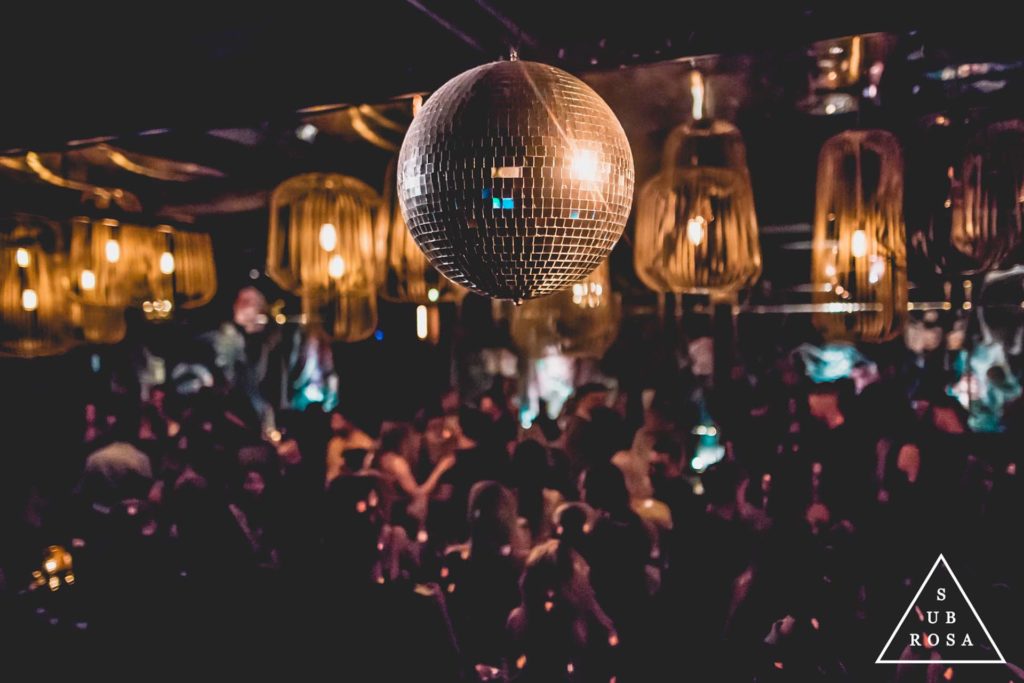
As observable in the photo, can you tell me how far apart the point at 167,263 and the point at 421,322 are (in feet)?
7.28

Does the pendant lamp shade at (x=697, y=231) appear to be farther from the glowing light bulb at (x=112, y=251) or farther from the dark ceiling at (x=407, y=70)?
the glowing light bulb at (x=112, y=251)

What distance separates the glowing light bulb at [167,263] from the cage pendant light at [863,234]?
3401 millimetres

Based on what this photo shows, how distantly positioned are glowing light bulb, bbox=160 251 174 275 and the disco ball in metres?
3.12

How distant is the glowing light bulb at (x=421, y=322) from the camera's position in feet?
18.9

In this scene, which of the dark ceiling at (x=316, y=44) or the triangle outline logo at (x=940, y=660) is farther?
the triangle outline logo at (x=940, y=660)

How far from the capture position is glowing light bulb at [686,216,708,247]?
2223 mm

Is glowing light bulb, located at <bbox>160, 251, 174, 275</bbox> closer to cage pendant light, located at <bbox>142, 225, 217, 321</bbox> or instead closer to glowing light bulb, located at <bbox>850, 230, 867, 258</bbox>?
cage pendant light, located at <bbox>142, 225, 217, 321</bbox>

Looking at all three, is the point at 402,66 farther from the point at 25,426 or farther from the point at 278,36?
the point at 25,426

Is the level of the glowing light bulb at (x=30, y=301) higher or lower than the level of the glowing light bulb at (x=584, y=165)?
lower

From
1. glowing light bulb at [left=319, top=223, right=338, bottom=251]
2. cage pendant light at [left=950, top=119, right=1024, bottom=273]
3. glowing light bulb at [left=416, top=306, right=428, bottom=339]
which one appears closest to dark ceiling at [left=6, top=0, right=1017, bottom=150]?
cage pendant light at [left=950, top=119, right=1024, bottom=273]

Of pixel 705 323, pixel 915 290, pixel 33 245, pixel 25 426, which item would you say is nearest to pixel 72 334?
pixel 33 245

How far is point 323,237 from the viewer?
9.56 feet

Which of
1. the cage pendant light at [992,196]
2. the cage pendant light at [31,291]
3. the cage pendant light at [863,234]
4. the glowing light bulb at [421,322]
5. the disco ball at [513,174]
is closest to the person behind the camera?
the disco ball at [513,174]

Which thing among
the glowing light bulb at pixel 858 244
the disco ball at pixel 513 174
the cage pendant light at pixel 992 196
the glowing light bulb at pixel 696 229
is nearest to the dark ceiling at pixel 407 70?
the cage pendant light at pixel 992 196
